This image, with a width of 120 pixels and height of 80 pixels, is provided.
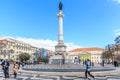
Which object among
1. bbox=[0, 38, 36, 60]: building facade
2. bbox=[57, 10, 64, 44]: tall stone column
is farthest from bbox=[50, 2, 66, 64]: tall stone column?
bbox=[0, 38, 36, 60]: building facade

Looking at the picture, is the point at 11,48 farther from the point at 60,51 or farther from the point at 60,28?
the point at 60,51

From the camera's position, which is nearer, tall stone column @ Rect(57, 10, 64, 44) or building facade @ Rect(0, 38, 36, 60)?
tall stone column @ Rect(57, 10, 64, 44)

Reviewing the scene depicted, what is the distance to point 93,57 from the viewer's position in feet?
554

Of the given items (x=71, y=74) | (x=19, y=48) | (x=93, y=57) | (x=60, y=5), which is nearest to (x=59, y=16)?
(x=60, y=5)

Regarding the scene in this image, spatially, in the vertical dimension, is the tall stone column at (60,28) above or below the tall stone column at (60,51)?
above

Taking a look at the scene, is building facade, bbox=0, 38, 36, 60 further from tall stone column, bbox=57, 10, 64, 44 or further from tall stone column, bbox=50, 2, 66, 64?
tall stone column, bbox=50, 2, 66, 64

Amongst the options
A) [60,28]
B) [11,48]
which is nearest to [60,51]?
[60,28]

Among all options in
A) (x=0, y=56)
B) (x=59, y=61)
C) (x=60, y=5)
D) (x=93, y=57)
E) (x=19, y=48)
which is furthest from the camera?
(x=93, y=57)

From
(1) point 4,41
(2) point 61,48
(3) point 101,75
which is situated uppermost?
(1) point 4,41

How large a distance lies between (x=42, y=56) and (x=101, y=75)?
89.6 m

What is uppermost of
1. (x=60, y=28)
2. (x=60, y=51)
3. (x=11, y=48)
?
(x=60, y=28)

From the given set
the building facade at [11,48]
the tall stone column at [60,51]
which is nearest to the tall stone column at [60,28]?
the tall stone column at [60,51]

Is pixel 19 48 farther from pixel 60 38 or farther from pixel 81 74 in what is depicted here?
pixel 81 74

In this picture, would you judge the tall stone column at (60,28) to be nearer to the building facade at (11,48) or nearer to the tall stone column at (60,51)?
the tall stone column at (60,51)
